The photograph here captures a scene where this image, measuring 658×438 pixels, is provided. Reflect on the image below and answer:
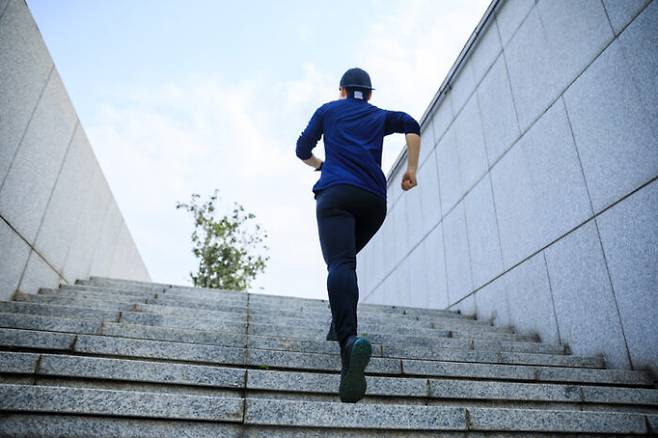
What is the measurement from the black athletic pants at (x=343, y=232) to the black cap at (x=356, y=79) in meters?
0.87

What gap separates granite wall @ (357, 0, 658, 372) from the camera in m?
3.78

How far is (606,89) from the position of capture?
14.0ft

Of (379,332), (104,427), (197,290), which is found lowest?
(104,427)

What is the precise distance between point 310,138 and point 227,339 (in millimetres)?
1479

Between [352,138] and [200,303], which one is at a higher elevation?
[352,138]

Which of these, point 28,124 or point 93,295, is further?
point 93,295

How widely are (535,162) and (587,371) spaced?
8.98 ft

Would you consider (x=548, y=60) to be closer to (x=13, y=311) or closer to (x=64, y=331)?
(x=64, y=331)

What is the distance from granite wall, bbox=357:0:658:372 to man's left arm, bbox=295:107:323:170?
274 cm

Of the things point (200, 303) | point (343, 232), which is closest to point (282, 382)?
point (343, 232)

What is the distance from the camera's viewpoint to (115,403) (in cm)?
197

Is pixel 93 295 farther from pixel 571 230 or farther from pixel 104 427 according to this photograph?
pixel 571 230

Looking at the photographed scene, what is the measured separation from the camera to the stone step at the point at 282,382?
2.29m

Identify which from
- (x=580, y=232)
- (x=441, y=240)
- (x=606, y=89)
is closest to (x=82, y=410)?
(x=580, y=232)
